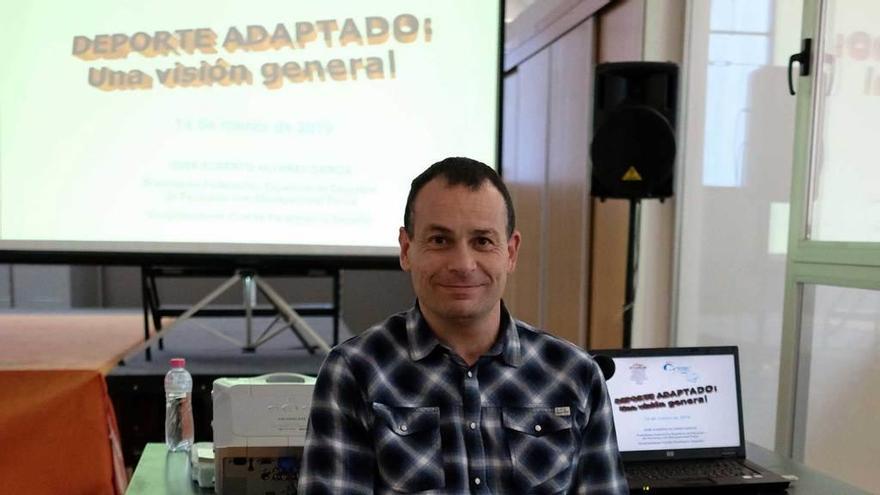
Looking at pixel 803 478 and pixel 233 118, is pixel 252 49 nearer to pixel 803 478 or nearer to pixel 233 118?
pixel 233 118

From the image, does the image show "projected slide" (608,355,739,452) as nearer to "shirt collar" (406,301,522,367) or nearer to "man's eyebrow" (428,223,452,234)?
"shirt collar" (406,301,522,367)

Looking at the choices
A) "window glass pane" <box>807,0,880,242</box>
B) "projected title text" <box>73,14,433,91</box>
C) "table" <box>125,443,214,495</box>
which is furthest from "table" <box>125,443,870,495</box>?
"projected title text" <box>73,14,433,91</box>

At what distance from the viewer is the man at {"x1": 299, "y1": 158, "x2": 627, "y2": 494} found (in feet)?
3.83

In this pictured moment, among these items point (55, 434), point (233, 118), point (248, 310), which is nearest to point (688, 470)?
point (55, 434)

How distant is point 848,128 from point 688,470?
139 cm

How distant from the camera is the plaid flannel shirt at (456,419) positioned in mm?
1163

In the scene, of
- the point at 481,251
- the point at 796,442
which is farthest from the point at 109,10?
the point at 796,442

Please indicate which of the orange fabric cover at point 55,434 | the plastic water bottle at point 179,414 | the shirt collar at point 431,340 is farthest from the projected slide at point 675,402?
the orange fabric cover at point 55,434

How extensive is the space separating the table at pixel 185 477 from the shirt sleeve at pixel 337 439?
48 centimetres

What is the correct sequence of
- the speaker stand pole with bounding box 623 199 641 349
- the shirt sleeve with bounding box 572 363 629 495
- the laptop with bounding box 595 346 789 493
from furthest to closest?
the speaker stand pole with bounding box 623 199 641 349 < the laptop with bounding box 595 346 789 493 < the shirt sleeve with bounding box 572 363 629 495

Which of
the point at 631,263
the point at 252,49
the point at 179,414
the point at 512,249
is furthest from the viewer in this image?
the point at 252,49

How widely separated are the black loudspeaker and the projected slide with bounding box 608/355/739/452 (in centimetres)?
80

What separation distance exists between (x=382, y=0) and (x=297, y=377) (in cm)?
167

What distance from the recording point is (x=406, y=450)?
1164 mm
